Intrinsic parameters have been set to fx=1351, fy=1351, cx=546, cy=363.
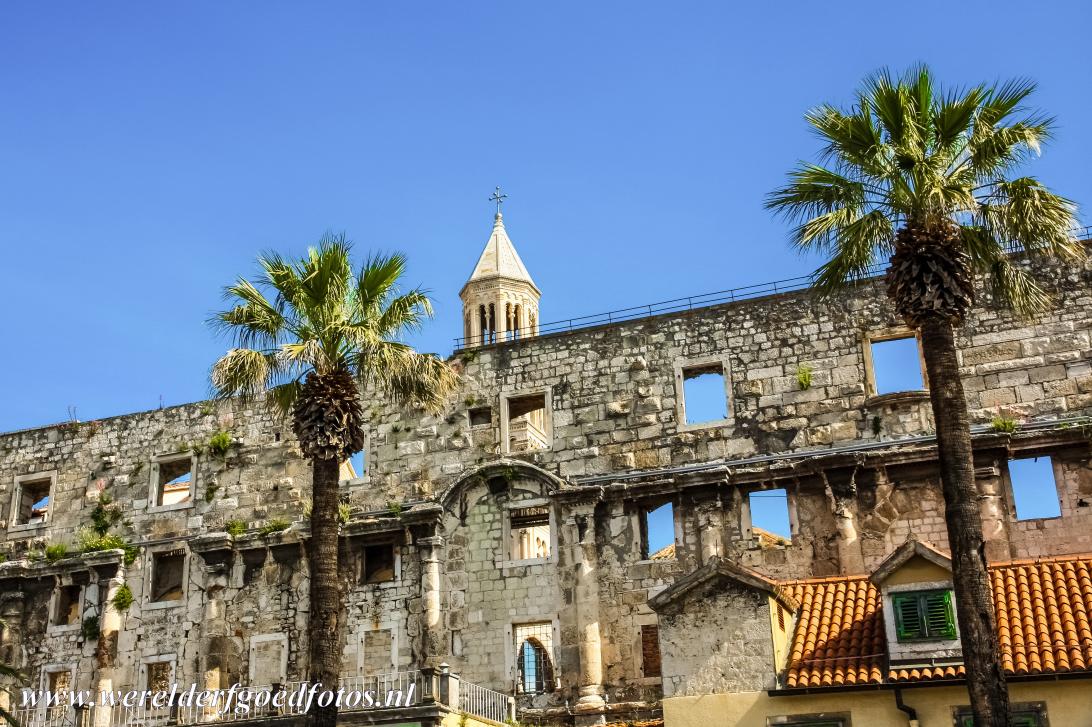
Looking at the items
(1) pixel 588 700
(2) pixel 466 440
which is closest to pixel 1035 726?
(1) pixel 588 700

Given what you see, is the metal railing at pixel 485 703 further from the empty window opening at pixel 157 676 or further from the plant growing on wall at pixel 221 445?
the plant growing on wall at pixel 221 445

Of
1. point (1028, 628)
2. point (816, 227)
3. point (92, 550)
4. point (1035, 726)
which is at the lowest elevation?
point (1035, 726)

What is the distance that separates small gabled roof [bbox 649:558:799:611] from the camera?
74.6ft

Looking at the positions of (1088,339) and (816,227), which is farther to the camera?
(1088,339)

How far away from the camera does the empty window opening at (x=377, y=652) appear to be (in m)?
30.1

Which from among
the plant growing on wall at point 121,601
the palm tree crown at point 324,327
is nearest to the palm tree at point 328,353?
the palm tree crown at point 324,327

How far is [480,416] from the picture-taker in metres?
32.2

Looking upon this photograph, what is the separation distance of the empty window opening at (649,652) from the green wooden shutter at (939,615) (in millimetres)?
7499

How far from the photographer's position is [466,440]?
3197 cm

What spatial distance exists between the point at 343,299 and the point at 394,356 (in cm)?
134

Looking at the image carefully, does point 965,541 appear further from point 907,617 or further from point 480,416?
point 480,416

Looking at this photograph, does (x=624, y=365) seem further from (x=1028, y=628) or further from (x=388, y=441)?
(x=1028, y=628)

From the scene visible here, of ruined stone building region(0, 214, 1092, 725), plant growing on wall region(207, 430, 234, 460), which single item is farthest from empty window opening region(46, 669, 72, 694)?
plant growing on wall region(207, 430, 234, 460)

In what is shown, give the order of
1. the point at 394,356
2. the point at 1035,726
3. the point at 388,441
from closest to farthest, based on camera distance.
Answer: the point at 1035,726, the point at 394,356, the point at 388,441
